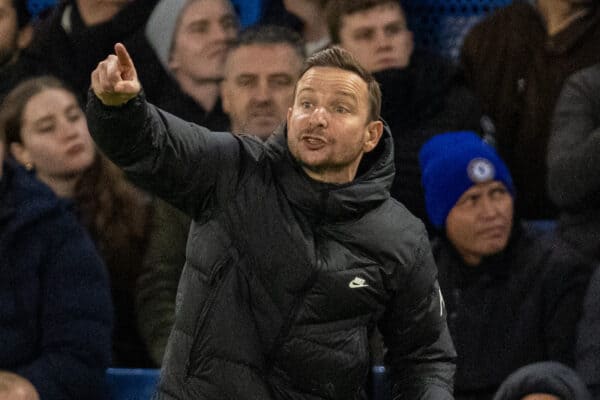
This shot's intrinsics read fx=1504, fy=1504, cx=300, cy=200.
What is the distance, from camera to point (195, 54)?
5762 mm

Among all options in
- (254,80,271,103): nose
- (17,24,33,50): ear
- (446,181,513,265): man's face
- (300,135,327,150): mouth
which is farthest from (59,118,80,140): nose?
(300,135,327,150): mouth

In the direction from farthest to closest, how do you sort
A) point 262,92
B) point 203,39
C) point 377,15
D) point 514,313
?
point 203,39
point 377,15
point 262,92
point 514,313

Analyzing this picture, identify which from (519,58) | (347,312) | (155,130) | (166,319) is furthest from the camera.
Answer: (519,58)

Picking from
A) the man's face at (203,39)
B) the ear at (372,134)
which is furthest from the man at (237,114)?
the ear at (372,134)

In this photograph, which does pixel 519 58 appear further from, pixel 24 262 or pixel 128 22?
pixel 24 262

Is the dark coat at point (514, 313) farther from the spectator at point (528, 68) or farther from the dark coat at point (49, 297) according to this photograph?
Result: the dark coat at point (49, 297)

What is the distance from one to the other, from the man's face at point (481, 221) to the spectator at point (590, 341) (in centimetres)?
41

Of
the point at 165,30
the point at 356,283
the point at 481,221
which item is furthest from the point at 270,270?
the point at 165,30

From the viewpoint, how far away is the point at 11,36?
597 cm

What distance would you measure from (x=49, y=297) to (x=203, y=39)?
158 centimetres

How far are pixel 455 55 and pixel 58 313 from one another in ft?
6.83

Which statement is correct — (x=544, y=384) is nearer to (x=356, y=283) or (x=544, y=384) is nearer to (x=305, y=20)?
(x=356, y=283)

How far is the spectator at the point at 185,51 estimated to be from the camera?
18.6 feet

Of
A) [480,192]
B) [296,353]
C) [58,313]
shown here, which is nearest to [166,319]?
[58,313]
